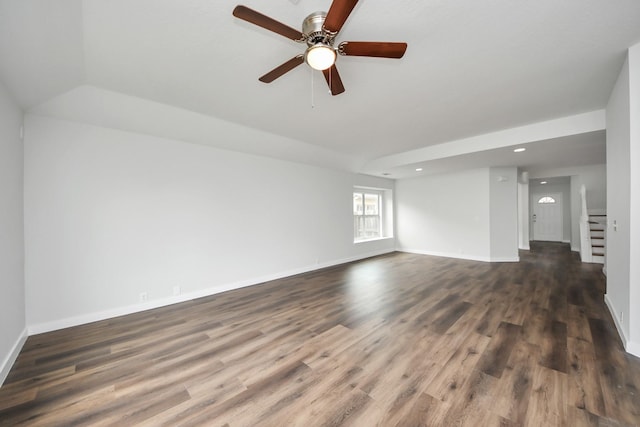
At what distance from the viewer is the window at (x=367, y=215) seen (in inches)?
273

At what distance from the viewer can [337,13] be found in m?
1.33

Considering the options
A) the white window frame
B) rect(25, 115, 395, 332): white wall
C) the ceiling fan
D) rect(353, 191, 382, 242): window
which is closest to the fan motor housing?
the ceiling fan

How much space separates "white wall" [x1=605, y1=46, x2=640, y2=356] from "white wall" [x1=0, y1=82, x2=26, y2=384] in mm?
5279

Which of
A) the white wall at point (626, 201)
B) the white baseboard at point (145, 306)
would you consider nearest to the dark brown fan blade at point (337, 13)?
the white wall at point (626, 201)

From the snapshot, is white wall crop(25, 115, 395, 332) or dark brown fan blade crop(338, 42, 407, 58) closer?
dark brown fan blade crop(338, 42, 407, 58)

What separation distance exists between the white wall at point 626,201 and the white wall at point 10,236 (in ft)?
17.3

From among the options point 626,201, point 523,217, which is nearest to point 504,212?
point 523,217

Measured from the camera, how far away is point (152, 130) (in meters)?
3.25

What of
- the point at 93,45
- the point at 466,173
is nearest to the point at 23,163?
the point at 93,45

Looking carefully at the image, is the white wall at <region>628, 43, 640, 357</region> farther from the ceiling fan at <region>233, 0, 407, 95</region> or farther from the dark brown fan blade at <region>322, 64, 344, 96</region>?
the dark brown fan blade at <region>322, 64, 344, 96</region>

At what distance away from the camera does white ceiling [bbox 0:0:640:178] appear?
5.35ft

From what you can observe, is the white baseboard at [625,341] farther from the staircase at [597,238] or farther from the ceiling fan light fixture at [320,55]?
the staircase at [597,238]

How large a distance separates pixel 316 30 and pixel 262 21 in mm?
375

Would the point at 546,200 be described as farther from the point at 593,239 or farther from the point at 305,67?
→ the point at 305,67
